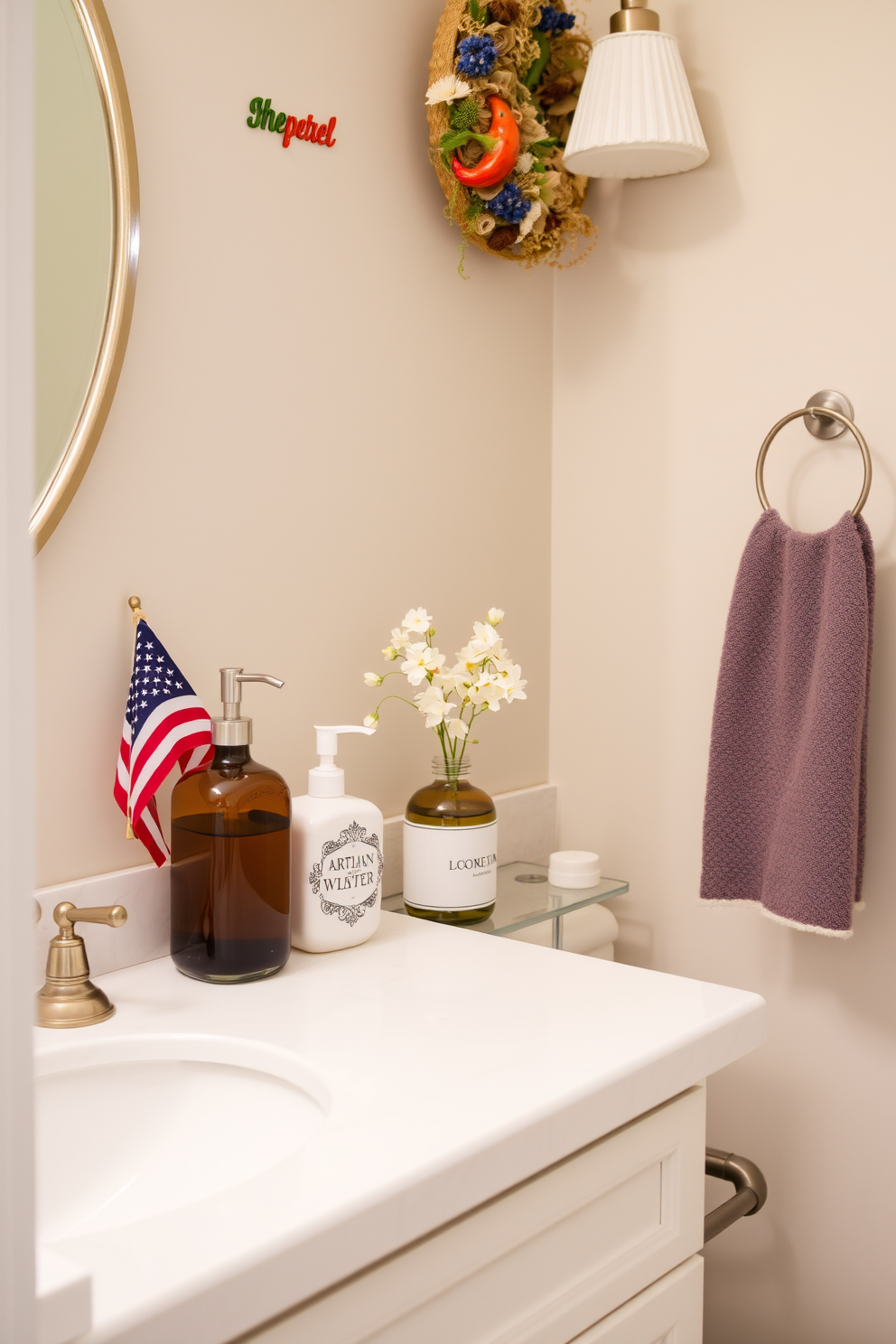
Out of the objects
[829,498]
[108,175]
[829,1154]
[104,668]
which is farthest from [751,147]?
[829,1154]

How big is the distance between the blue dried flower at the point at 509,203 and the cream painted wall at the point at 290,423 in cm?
9

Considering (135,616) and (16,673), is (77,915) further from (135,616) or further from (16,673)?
(16,673)

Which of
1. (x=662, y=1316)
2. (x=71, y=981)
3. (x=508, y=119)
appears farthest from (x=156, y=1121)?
(x=508, y=119)

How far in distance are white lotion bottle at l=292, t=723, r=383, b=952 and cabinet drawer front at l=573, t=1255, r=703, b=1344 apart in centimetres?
38

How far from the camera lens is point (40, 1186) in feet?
2.42

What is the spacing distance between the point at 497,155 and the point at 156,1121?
39.8 inches

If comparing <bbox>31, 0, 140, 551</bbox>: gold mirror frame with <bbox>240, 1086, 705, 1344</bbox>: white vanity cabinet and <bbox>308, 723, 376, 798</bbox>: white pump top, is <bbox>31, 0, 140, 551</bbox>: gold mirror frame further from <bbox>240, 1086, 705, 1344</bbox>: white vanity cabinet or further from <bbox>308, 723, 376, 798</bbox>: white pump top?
<bbox>240, 1086, 705, 1344</bbox>: white vanity cabinet

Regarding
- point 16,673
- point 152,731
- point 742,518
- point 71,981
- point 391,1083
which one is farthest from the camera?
point 742,518


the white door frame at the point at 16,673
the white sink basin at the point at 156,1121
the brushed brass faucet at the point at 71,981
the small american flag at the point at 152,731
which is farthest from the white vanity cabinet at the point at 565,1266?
the small american flag at the point at 152,731

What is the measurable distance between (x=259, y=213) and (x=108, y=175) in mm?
179

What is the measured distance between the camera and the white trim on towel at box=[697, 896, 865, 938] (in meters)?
1.14

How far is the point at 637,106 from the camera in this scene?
4.04ft

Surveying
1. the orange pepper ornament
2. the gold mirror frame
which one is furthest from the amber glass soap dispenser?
the orange pepper ornament

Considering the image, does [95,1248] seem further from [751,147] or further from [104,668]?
[751,147]
